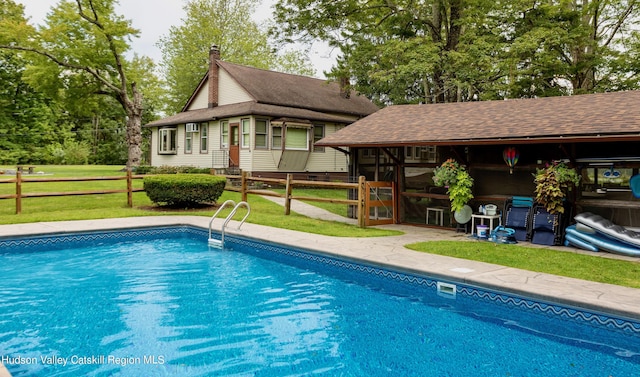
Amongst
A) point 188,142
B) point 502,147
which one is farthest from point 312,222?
point 188,142

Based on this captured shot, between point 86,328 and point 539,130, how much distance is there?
8.17 meters

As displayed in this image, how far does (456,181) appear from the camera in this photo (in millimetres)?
9680

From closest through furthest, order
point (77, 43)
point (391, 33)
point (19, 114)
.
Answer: point (391, 33) < point (77, 43) < point (19, 114)

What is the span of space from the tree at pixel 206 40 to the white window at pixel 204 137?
13.4m

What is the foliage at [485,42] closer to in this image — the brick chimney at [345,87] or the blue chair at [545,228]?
the brick chimney at [345,87]

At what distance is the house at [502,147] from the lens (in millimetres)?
8297

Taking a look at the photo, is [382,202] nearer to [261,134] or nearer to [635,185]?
[635,185]

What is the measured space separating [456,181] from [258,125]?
40.2ft

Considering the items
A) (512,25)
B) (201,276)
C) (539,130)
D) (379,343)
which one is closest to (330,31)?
(512,25)

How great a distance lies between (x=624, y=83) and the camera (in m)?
18.3

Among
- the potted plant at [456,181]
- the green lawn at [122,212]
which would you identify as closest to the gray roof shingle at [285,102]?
the green lawn at [122,212]

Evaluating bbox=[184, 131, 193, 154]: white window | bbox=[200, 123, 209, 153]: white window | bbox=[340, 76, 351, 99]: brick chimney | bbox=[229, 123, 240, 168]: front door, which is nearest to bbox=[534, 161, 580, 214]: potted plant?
bbox=[229, 123, 240, 168]: front door

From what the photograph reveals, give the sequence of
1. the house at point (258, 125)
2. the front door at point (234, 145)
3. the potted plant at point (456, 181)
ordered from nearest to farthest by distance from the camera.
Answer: the potted plant at point (456, 181)
the house at point (258, 125)
the front door at point (234, 145)

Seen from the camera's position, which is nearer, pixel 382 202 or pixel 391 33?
pixel 382 202
